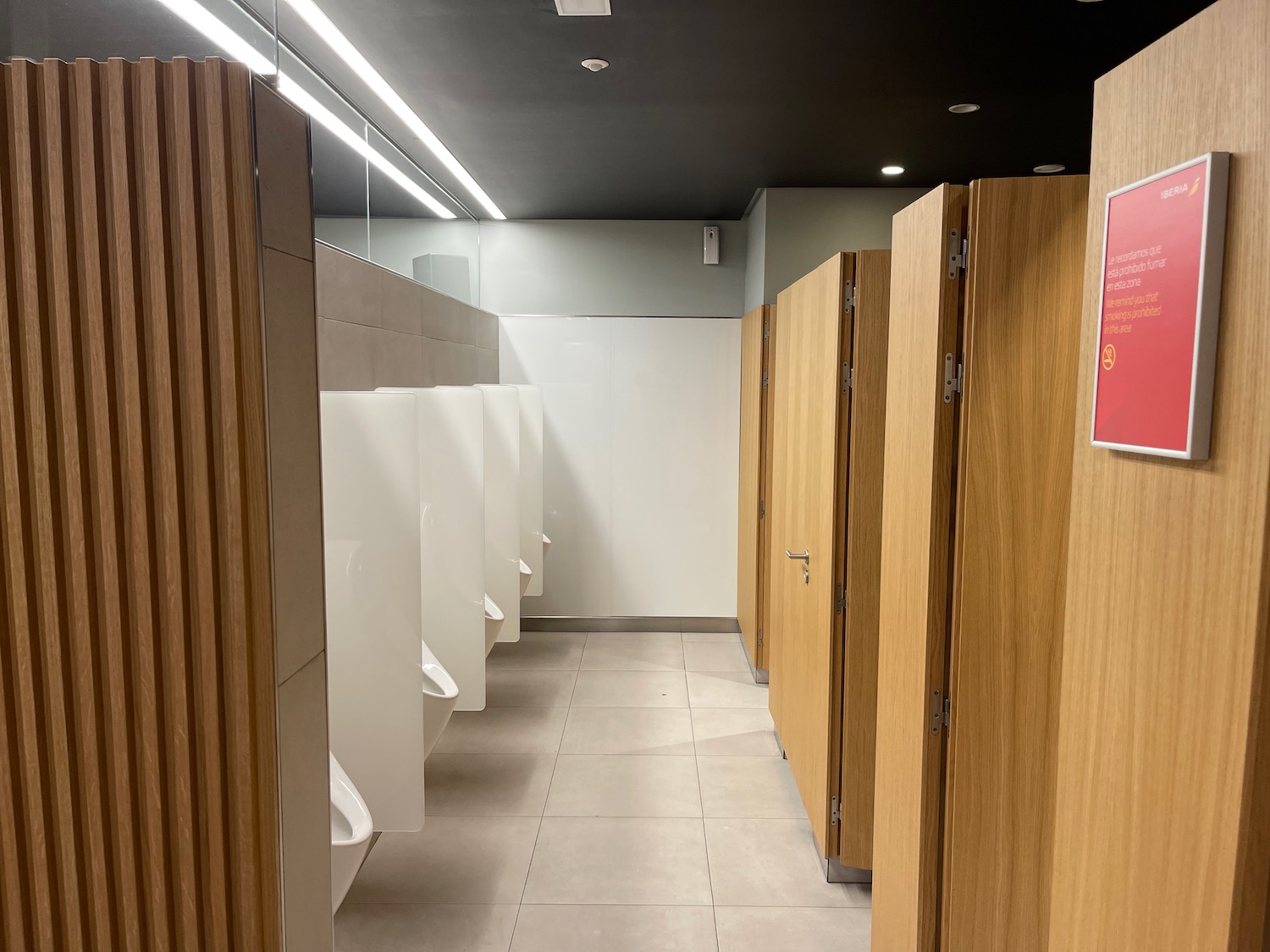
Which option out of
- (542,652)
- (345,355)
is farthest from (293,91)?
(542,652)

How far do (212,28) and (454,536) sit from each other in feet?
6.00

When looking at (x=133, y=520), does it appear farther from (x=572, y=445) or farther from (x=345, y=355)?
(x=572, y=445)

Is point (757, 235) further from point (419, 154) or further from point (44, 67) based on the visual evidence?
point (44, 67)

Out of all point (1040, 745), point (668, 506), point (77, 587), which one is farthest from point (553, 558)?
point (77, 587)

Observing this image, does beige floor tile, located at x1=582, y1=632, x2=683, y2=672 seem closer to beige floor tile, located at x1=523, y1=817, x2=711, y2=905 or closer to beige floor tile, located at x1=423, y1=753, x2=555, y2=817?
beige floor tile, located at x1=423, y1=753, x2=555, y2=817

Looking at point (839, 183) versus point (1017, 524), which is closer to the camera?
point (1017, 524)

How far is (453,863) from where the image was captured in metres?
2.90

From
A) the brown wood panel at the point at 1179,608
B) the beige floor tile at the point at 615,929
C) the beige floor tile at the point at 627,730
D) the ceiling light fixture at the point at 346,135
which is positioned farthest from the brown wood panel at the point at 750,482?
the brown wood panel at the point at 1179,608

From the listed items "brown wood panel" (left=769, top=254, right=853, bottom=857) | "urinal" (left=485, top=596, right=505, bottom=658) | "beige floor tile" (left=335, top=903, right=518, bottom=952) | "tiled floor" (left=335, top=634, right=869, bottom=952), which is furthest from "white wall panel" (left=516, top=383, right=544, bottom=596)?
"beige floor tile" (left=335, top=903, right=518, bottom=952)

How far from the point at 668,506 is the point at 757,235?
5.92 ft

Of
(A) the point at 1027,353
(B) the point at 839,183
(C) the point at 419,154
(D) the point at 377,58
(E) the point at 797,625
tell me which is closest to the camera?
(A) the point at 1027,353

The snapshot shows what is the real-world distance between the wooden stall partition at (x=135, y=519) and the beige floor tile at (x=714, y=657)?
3865 mm

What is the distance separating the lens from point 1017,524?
5.57ft

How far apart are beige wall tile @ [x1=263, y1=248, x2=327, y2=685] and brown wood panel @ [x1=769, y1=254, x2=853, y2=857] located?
1.69 metres
